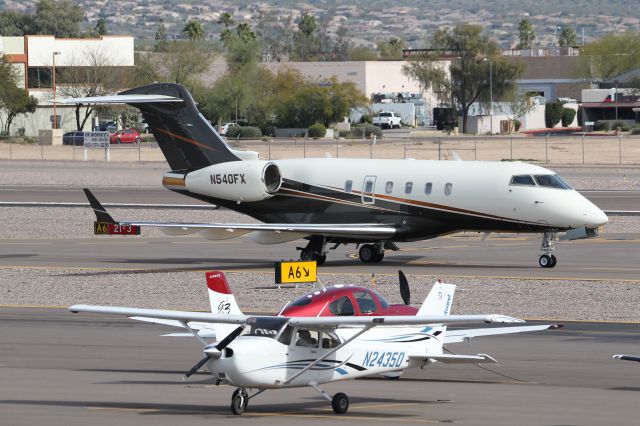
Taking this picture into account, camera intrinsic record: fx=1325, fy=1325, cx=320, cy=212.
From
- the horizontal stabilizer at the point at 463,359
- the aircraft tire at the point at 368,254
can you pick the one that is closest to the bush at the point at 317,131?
the aircraft tire at the point at 368,254

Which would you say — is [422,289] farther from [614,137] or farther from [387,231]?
[614,137]

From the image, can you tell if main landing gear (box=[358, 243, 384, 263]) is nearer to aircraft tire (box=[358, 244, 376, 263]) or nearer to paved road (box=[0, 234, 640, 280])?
aircraft tire (box=[358, 244, 376, 263])

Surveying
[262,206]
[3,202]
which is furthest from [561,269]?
[3,202]

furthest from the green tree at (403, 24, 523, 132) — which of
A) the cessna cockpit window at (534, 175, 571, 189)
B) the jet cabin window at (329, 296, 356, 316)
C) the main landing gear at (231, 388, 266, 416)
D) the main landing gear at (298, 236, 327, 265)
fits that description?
the main landing gear at (231, 388, 266, 416)

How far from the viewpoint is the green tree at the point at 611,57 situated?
173375 millimetres

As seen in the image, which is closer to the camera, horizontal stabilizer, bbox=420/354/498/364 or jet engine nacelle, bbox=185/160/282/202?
horizontal stabilizer, bbox=420/354/498/364

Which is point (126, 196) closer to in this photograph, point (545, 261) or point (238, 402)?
point (545, 261)

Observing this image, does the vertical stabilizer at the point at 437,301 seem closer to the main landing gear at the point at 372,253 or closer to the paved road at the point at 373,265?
the paved road at the point at 373,265

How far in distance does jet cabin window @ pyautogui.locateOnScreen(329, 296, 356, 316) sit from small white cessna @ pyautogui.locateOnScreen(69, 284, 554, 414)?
0.82 m

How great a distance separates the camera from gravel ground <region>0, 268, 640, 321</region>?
3030 cm

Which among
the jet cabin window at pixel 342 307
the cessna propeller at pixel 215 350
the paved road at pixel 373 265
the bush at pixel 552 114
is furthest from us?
the bush at pixel 552 114

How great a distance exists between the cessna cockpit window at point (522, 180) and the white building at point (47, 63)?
97.9 m

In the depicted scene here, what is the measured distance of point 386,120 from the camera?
144 m

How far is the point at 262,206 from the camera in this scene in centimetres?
3978
